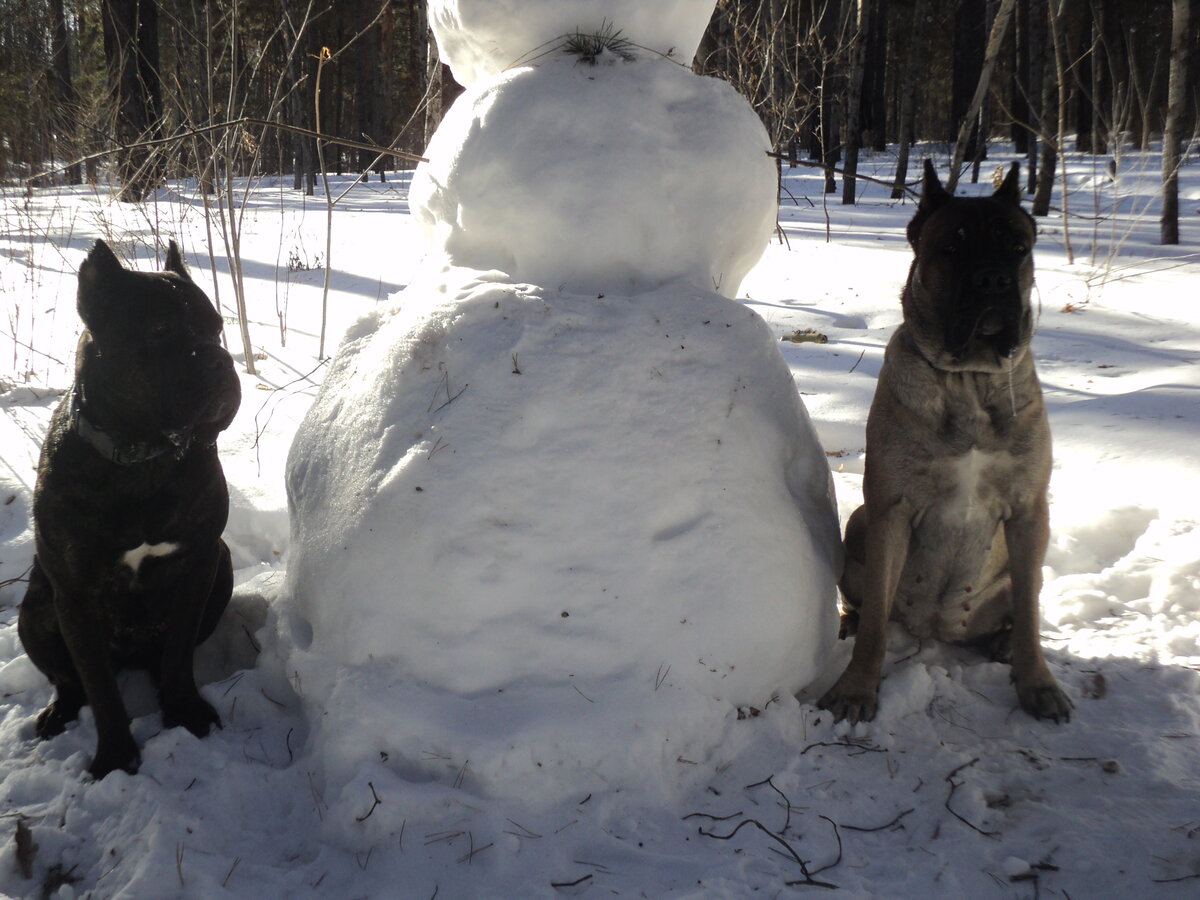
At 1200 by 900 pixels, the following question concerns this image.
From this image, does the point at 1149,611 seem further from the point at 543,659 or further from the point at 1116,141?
the point at 1116,141

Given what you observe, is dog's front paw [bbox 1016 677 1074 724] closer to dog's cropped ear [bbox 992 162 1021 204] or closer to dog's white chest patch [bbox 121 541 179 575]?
dog's cropped ear [bbox 992 162 1021 204]

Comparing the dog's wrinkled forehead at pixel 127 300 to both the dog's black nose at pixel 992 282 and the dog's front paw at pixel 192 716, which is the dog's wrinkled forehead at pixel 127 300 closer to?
the dog's front paw at pixel 192 716

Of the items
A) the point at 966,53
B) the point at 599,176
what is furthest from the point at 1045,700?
the point at 966,53

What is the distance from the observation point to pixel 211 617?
2918mm

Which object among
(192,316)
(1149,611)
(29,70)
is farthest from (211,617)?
(29,70)

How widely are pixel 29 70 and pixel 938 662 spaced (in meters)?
12.1

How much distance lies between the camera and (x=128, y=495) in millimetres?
2354

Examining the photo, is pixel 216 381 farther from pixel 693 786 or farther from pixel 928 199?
pixel 928 199

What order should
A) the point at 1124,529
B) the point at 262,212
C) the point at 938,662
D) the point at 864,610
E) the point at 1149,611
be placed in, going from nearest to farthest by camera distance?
the point at 864,610, the point at 938,662, the point at 1149,611, the point at 1124,529, the point at 262,212

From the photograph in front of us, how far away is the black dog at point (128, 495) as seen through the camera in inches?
89.9

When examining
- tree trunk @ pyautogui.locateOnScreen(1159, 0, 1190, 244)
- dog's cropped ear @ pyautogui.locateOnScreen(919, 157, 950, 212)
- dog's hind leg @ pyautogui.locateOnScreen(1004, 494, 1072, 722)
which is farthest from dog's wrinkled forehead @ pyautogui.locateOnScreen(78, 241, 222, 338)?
tree trunk @ pyautogui.locateOnScreen(1159, 0, 1190, 244)

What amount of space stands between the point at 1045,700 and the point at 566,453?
1.76m

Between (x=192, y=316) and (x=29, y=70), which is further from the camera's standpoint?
(x=29, y=70)

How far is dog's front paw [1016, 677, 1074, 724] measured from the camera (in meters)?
2.70
